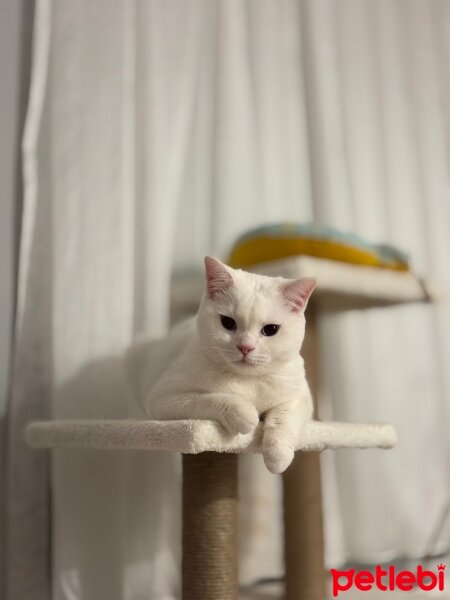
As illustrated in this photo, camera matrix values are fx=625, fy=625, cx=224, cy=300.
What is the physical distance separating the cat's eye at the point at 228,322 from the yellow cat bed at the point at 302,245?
0.43m

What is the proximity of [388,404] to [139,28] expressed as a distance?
4.11 feet

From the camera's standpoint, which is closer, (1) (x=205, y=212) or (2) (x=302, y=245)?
(2) (x=302, y=245)

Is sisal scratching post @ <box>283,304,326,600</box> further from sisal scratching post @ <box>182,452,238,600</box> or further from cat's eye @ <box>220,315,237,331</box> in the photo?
cat's eye @ <box>220,315,237,331</box>

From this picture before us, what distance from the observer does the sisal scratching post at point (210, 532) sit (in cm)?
111

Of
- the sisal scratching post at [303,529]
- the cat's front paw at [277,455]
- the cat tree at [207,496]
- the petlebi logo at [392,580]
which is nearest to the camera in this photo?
the cat's front paw at [277,455]

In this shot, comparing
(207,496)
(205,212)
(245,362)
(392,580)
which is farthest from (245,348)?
(392,580)

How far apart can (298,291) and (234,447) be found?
0.90ft

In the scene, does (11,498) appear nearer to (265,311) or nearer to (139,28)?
(265,311)

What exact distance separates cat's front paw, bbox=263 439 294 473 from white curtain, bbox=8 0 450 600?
1.81 feet

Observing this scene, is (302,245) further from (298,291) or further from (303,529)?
(303,529)

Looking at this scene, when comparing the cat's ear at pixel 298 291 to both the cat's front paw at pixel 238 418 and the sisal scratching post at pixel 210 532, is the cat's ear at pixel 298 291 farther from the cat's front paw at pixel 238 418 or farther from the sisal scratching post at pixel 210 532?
the sisal scratching post at pixel 210 532

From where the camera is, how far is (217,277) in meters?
1.05

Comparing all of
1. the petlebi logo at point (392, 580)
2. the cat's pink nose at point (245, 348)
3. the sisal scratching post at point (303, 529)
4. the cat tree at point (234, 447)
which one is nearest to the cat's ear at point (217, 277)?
the cat's pink nose at point (245, 348)

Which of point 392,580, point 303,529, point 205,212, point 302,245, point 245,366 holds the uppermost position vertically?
point 205,212
